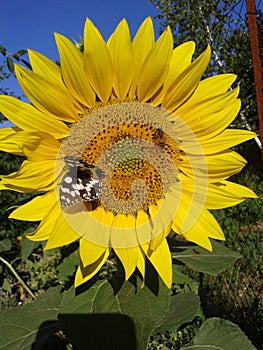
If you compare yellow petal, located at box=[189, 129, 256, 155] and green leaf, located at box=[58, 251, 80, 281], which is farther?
green leaf, located at box=[58, 251, 80, 281]

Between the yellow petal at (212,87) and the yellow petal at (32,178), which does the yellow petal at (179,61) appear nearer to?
the yellow petal at (212,87)

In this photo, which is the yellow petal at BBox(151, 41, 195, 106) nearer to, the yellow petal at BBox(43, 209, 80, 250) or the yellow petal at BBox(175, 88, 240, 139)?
the yellow petal at BBox(175, 88, 240, 139)

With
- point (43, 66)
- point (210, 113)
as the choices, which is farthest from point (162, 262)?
point (43, 66)

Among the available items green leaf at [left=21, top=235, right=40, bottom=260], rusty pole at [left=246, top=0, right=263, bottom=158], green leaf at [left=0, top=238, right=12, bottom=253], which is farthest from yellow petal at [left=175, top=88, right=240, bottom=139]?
green leaf at [left=0, top=238, right=12, bottom=253]

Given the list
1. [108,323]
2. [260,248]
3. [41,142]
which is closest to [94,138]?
[41,142]

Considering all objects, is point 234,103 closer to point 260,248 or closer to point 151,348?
point 151,348
